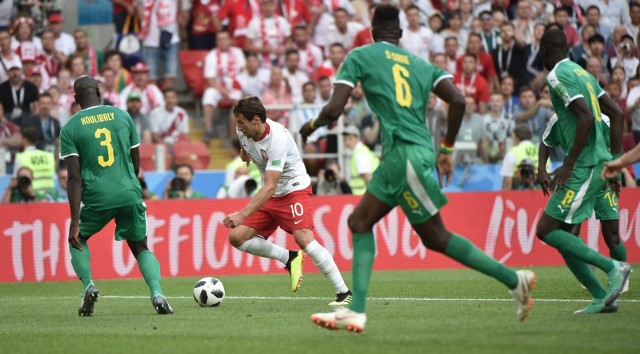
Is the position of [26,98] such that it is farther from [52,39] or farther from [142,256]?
[142,256]

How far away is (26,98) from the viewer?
2161 cm

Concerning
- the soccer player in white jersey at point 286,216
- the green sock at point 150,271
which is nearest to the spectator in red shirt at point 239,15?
the soccer player in white jersey at point 286,216

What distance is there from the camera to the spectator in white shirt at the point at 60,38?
76.4ft

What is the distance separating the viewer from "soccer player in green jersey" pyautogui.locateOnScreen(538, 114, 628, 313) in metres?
10.9

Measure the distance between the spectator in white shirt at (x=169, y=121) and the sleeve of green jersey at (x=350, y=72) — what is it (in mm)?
12841

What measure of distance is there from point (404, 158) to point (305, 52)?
14461mm

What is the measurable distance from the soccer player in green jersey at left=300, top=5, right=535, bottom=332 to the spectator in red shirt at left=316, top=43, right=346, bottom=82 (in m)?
13.1

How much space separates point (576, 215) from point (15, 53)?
1485cm

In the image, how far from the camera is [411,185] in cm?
918

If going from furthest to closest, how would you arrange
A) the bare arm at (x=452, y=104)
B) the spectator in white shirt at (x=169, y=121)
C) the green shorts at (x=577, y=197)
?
the spectator in white shirt at (x=169, y=121), the green shorts at (x=577, y=197), the bare arm at (x=452, y=104)

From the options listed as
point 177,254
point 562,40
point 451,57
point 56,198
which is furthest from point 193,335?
point 451,57

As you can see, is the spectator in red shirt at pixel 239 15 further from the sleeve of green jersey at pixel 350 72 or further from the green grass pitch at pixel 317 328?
the sleeve of green jersey at pixel 350 72

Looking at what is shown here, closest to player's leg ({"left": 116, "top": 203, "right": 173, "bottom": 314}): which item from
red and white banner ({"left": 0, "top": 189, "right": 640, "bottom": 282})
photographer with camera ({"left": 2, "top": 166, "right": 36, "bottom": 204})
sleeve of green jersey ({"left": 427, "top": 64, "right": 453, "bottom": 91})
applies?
sleeve of green jersey ({"left": 427, "top": 64, "right": 453, "bottom": 91})

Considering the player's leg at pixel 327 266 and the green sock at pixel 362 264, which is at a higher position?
the green sock at pixel 362 264
